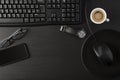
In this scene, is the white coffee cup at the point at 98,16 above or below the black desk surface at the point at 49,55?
→ above

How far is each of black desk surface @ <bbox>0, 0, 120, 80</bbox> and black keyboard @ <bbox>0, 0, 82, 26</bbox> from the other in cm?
4

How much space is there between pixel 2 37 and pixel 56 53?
0.23 m

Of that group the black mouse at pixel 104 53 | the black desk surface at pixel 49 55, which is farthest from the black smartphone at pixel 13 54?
→ the black mouse at pixel 104 53

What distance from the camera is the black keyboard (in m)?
0.87

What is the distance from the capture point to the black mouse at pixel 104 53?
0.83 metres

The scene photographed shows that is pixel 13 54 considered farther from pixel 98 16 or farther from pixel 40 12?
pixel 98 16

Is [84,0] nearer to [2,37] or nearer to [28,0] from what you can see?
[28,0]

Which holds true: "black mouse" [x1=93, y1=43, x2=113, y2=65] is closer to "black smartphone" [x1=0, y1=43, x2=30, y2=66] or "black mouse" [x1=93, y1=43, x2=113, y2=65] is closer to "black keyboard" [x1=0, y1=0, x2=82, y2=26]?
"black keyboard" [x1=0, y1=0, x2=82, y2=26]

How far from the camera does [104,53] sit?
833 millimetres

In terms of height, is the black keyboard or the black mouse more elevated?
the black keyboard

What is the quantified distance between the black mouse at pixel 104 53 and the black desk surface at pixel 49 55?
3.4 inches

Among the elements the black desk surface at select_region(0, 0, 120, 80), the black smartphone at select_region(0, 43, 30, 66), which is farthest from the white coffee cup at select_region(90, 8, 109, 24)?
the black smartphone at select_region(0, 43, 30, 66)

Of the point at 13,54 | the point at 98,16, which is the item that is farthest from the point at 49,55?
the point at 98,16

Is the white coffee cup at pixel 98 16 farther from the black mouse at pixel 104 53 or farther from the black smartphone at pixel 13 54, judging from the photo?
the black smartphone at pixel 13 54
